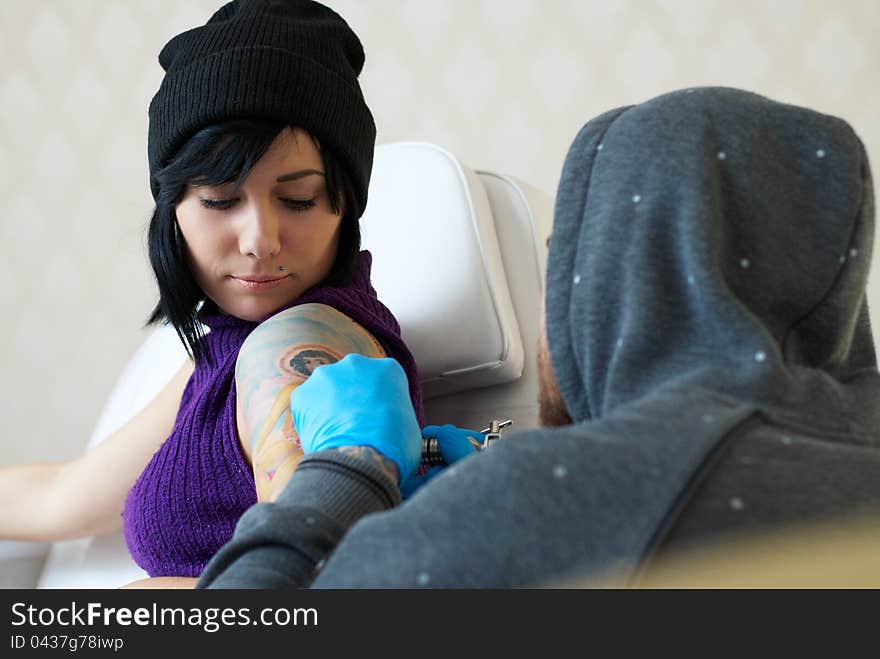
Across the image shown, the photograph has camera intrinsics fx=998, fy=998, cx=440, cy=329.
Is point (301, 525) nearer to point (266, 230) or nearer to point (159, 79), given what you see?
point (266, 230)

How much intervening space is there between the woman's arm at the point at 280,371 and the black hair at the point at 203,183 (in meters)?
0.15

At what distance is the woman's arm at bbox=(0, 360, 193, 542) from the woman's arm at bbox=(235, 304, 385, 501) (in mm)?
422

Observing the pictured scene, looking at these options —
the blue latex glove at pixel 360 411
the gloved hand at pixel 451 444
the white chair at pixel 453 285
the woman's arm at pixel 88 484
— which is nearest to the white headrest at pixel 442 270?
the white chair at pixel 453 285

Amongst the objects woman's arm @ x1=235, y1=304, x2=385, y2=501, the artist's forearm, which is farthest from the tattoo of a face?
the artist's forearm

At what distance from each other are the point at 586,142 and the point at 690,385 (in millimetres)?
221

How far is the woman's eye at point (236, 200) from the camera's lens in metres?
1.15

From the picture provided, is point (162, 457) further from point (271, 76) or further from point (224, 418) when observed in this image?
point (271, 76)

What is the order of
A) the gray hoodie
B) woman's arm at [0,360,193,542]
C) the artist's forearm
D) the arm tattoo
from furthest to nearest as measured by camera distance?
woman's arm at [0,360,193,542], the arm tattoo, the artist's forearm, the gray hoodie

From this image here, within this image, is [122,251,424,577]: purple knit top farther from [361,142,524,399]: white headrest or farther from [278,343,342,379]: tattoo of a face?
[361,142,524,399]: white headrest

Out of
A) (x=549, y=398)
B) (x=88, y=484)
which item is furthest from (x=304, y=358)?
(x=88, y=484)

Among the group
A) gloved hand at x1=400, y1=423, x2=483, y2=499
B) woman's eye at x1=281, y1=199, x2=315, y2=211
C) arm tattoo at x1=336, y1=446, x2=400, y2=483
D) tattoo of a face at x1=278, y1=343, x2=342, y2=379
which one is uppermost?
woman's eye at x1=281, y1=199, x2=315, y2=211

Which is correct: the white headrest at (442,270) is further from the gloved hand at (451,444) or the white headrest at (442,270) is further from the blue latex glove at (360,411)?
the blue latex glove at (360,411)

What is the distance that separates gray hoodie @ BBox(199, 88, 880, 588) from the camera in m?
0.52
